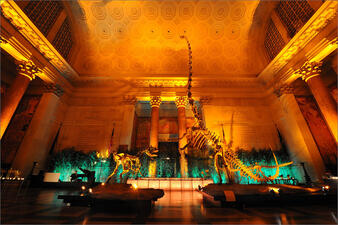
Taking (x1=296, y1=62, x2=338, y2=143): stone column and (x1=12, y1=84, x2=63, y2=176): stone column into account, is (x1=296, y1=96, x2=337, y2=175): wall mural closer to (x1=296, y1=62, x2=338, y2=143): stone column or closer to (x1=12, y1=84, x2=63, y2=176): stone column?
(x1=296, y1=62, x2=338, y2=143): stone column

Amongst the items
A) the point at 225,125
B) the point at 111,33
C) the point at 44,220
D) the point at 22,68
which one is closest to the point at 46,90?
the point at 22,68

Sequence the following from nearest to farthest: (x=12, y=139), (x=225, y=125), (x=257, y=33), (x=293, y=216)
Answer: (x=293, y=216) < (x=12, y=139) < (x=225, y=125) < (x=257, y=33)

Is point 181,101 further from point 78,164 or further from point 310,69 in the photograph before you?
point 78,164

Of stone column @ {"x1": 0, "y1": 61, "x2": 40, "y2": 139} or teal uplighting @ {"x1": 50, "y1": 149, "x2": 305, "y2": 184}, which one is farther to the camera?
teal uplighting @ {"x1": 50, "y1": 149, "x2": 305, "y2": 184}

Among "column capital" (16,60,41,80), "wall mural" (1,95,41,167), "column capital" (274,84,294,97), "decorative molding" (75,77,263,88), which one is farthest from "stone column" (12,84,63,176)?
"column capital" (274,84,294,97)

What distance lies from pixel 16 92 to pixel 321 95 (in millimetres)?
14573

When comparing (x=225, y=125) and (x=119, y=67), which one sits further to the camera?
(x=119, y=67)

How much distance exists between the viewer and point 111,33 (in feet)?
37.6

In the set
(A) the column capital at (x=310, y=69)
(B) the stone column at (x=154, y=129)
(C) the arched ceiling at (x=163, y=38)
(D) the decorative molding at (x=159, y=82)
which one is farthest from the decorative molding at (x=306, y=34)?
(B) the stone column at (x=154, y=129)

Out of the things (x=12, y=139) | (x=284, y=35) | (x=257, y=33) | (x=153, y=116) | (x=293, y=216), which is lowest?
(x=293, y=216)

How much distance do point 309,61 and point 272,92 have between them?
312 cm

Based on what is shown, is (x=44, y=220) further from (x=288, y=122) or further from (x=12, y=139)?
(x=288, y=122)

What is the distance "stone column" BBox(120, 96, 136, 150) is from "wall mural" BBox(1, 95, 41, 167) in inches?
207

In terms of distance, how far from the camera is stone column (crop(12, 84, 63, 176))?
7.24m
